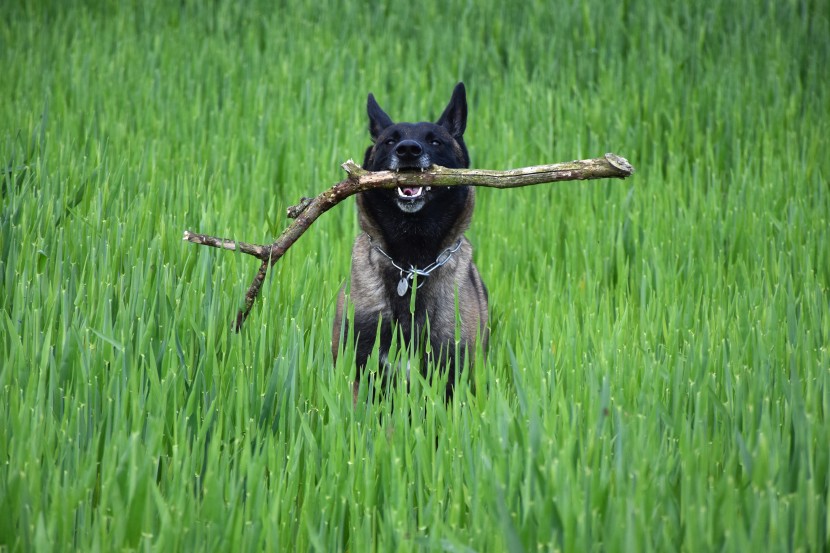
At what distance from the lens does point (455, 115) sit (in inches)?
184

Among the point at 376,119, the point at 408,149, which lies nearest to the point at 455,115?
the point at 376,119

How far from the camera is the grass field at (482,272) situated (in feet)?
7.86

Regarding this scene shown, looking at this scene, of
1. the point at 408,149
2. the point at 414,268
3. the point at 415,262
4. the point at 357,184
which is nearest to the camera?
the point at 357,184

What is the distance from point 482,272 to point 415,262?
0.98m

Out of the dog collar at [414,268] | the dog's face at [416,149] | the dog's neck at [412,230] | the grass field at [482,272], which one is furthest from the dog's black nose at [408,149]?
the grass field at [482,272]

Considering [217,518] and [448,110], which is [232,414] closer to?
[217,518]

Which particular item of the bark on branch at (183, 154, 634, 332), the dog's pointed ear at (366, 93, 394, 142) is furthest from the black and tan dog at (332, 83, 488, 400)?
the dog's pointed ear at (366, 93, 394, 142)

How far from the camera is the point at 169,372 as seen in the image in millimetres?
2963

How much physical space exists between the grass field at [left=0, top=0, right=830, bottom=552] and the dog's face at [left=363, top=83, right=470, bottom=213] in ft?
2.07

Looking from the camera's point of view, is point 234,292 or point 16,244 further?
point 16,244

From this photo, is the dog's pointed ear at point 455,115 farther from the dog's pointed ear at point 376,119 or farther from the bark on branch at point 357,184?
A: the bark on branch at point 357,184

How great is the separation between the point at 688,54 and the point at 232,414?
6.57 m

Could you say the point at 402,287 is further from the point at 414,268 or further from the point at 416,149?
the point at 416,149

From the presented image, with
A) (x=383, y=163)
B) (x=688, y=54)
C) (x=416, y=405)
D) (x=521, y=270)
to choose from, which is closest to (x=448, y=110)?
(x=383, y=163)
